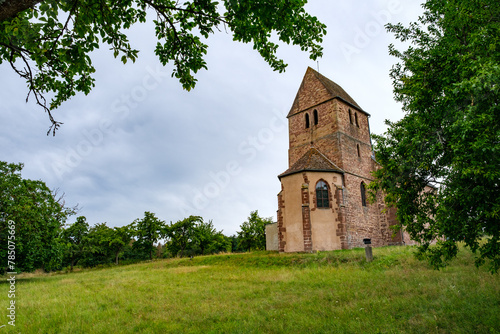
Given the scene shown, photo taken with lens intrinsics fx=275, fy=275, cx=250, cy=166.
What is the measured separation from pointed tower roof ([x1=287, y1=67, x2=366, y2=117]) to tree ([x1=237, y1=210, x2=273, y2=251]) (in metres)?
24.8

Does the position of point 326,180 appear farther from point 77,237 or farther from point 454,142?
point 77,237

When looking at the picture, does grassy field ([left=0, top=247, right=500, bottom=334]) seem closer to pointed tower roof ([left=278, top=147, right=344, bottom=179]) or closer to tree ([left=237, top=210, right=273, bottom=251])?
pointed tower roof ([left=278, top=147, right=344, bottom=179])

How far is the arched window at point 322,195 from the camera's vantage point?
813 inches

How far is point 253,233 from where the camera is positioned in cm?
4694

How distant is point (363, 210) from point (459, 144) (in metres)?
19.9

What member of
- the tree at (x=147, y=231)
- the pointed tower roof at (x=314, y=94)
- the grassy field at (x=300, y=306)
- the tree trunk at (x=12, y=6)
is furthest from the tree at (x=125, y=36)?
the tree at (x=147, y=231)

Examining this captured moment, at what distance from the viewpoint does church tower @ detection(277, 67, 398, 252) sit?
66.0 ft

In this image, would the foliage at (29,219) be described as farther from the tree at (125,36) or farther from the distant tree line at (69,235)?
the tree at (125,36)

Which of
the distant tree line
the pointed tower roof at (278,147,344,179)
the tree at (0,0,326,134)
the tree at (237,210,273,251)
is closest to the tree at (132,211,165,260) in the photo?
the distant tree line

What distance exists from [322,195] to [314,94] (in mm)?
10533

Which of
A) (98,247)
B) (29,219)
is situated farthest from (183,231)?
(29,219)

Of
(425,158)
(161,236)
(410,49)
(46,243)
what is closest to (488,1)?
(410,49)

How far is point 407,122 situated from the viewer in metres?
5.81

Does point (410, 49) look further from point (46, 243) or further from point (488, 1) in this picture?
point (46, 243)
